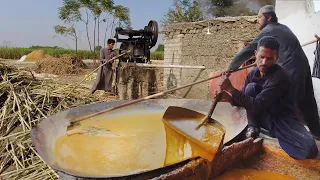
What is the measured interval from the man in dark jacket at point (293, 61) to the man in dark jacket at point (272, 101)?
0.17 feet

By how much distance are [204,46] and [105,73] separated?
2.60 meters

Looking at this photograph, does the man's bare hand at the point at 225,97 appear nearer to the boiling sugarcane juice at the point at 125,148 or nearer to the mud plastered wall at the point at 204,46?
the boiling sugarcane juice at the point at 125,148

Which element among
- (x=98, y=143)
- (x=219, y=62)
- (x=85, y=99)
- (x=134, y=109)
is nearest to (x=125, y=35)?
(x=85, y=99)

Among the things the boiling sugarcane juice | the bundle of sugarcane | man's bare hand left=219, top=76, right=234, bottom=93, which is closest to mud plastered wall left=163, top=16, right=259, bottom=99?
man's bare hand left=219, top=76, right=234, bottom=93

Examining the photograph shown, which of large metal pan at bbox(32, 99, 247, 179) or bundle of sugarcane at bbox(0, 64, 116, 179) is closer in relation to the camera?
large metal pan at bbox(32, 99, 247, 179)

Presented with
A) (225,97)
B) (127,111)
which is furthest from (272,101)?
(127,111)

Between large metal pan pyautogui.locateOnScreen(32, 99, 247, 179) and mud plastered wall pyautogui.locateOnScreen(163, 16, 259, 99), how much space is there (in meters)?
0.49

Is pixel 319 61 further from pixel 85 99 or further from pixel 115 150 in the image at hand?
pixel 85 99

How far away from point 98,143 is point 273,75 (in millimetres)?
1365

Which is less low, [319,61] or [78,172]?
[319,61]

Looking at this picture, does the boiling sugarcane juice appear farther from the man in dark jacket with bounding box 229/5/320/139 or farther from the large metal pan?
the man in dark jacket with bounding box 229/5/320/139

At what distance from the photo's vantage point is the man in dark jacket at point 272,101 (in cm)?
204

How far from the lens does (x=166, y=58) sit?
578 centimetres

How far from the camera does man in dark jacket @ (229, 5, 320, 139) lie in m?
2.08
